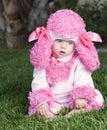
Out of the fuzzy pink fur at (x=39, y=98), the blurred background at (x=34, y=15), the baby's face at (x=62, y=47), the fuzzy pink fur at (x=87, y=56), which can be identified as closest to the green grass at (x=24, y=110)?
the fuzzy pink fur at (x=39, y=98)

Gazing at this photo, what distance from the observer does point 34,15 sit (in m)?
14.1

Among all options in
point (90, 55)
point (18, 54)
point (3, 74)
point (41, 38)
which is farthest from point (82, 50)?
point (18, 54)

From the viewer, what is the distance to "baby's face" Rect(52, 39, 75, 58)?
4793mm

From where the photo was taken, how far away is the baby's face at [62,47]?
479 centimetres

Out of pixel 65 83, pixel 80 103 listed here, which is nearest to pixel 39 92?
pixel 65 83

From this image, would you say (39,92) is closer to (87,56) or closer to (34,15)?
(87,56)

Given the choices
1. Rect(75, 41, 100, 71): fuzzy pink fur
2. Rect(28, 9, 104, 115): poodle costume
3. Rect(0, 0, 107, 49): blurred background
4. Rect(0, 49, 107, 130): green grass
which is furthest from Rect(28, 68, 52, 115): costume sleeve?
Rect(0, 0, 107, 49): blurred background

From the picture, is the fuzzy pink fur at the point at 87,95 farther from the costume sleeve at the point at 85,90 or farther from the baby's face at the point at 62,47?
the baby's face at the point at 62,47

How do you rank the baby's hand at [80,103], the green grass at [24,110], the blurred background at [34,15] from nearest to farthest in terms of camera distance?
the green grass at [24,110] → the baby's hand at [80,103] → the blurred background at [34,15]

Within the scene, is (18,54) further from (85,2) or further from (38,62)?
(38,62)

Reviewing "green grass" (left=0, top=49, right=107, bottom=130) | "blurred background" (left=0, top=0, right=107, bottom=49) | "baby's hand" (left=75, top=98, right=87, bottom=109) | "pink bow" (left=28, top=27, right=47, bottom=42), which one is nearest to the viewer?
"green grass" (left=0, top=49, right=107, bottom=130)

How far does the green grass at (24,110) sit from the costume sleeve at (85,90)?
4.8 inches

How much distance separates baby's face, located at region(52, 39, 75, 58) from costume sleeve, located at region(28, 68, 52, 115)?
23cm

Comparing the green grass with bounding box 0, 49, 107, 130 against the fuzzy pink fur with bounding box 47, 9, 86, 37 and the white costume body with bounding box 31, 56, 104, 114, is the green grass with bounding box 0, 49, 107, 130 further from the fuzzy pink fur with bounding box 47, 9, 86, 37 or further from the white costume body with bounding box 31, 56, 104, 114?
the fuzzy pink fur with bounding box 47, 9, 86, 37
